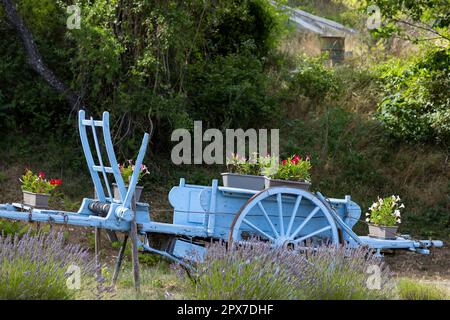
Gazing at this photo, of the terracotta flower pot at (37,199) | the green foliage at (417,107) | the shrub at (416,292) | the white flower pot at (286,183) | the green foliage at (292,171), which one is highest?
the green foliage at (417,107)

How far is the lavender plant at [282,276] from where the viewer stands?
504 cm

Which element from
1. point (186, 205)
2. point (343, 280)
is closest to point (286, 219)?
point (186, 205)

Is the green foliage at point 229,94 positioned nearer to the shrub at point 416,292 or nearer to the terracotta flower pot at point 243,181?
the terracotta flower pot at point 243,181

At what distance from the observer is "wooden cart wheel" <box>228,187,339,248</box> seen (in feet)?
23.5

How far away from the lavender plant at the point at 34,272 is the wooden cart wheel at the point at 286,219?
88.5 inches

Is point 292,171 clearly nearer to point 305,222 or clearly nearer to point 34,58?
point 305,222

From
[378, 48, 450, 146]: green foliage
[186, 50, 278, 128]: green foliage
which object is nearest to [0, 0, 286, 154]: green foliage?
[186, 50, 278, 128]: green foliage

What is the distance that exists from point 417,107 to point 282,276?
8.49m

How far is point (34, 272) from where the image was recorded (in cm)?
488

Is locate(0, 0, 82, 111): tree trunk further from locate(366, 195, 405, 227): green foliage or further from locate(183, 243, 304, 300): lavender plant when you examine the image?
locate(183, 243, 304, 300): lavender plant

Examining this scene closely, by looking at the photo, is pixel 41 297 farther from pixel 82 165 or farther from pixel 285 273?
pixel 82 165

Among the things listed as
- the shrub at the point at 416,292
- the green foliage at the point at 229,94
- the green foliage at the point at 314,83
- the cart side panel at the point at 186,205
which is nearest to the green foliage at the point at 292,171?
the cart side panel at the point at 186,205

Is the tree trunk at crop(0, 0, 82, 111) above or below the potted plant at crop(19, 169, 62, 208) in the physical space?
above

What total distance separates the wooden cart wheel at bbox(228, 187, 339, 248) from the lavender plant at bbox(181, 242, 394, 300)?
1227 mm
